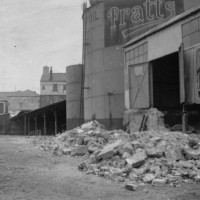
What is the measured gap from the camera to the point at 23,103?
75.3 meters

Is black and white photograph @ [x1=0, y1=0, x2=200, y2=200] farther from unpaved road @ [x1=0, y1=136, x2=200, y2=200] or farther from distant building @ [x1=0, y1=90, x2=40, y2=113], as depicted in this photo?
distant building @ [x1=0, y1=90, x2=40, y2=113]

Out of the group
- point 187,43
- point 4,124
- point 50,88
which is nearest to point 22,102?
point 50,88

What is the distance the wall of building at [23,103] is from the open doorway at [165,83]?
60367mm

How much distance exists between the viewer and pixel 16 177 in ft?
30.4

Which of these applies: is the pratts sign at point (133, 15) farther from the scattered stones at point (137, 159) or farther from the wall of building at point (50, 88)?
the wall of building at point (50, 88)

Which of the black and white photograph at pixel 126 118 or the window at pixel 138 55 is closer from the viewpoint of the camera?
the black and white photograph at pixel 126 118

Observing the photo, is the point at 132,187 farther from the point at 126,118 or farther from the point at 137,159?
the point at 126,118

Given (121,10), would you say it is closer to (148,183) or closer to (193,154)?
(193,154)

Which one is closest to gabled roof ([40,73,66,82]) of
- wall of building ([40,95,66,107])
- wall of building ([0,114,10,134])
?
wall of building ([40,95,66,107])

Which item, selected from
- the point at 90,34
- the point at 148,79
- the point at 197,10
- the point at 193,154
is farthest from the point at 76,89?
the point at 193,154

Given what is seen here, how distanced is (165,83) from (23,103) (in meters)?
61.7

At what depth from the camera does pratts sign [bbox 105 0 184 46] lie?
2312 cm

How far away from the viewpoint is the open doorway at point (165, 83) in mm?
17484

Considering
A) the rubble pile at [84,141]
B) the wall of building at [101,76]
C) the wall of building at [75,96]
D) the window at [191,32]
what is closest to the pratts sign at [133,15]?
the wall of building at [101,76]
